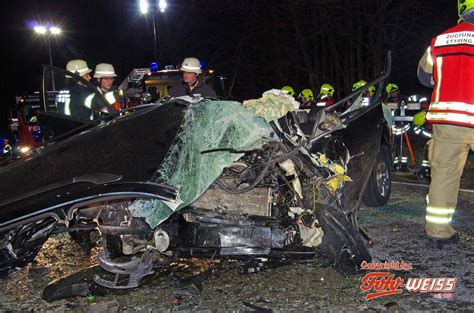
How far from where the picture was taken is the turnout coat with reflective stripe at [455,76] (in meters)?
3.60

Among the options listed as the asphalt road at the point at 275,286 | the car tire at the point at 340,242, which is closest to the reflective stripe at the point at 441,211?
the asphalt road at the point at 275,286

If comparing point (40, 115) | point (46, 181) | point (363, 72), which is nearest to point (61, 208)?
point (46, 181)

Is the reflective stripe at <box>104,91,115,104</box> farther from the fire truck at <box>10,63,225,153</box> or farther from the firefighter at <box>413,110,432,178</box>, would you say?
the firefighter at <box>413,110,432,178</box>

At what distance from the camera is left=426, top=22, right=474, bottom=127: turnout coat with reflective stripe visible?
142 inches

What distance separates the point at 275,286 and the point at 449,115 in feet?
6.48

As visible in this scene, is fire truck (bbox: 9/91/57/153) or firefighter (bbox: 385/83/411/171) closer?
firefighter (bbox: 385/83/411/171)

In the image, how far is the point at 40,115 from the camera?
455 cm

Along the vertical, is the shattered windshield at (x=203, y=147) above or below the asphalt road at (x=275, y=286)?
above

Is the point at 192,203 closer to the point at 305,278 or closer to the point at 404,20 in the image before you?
the point at 305,278

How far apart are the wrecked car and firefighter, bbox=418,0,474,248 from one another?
0.94 meters

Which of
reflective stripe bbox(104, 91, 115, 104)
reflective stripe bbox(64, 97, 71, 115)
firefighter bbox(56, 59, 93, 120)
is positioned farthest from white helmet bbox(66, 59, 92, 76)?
reflective stripe bbox(64, 97, 71, 115)

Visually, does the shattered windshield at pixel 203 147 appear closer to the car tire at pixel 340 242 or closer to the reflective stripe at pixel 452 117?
the car tire at pixel 340 242

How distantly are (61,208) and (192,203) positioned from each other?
0.92m

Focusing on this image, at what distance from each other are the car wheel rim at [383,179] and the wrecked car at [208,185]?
186cm
